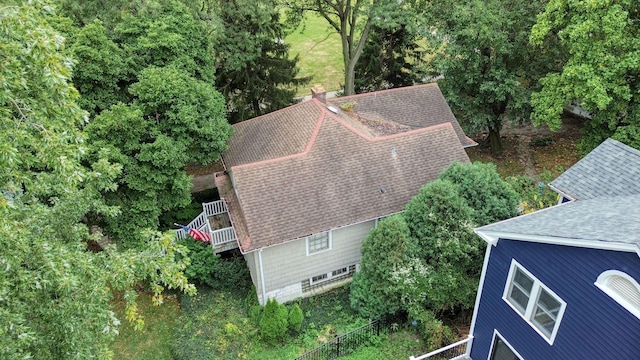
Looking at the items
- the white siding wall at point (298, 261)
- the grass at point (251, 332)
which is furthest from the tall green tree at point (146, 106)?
the white siding wall at point (298, 261)

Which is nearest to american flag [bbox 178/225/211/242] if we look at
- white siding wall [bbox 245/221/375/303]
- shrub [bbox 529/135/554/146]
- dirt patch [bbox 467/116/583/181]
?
white siding wall [bbox 245/221/375/303]

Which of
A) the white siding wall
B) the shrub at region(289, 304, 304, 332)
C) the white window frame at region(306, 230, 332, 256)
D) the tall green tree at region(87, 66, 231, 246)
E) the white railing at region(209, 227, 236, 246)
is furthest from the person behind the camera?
the white railing at region(209, 227, 236, 246)

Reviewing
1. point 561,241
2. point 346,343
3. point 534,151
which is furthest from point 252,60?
point 561,241

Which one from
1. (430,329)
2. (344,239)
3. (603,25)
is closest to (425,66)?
(603,25)

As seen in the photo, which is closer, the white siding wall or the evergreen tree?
the evergreen tree

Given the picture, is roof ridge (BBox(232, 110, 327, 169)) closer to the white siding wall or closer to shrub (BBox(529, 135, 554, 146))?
the white siding wall

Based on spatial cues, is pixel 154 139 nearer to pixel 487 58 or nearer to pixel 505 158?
pixel 487 58
